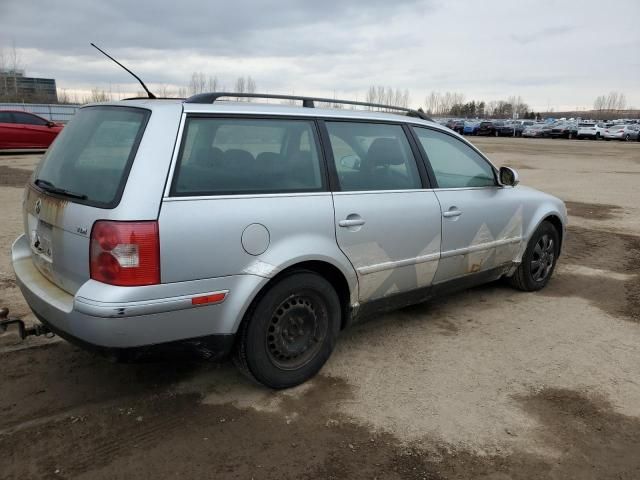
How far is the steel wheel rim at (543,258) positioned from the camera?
5148 millimetres

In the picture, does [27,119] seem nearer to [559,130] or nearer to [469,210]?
[469,210]

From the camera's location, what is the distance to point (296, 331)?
327 centimetres

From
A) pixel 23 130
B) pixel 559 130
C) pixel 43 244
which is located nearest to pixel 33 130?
Answer: pixel 23 130

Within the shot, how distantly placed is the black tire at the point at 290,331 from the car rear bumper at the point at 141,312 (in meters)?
0.15

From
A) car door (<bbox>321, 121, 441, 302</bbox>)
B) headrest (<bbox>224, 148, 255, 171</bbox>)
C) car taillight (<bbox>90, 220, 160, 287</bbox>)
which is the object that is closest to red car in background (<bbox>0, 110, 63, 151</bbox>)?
car door (<bbox>321, 121, 441, 302</bbox>)

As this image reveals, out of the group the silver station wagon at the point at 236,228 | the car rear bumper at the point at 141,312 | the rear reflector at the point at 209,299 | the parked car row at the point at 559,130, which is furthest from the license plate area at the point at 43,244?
the parked car row at the point at 559,130

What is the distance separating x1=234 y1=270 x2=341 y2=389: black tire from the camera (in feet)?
9.91

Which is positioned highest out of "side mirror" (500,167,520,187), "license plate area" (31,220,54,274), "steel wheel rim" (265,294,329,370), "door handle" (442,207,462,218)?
"side mirror" (500,167,520,187)

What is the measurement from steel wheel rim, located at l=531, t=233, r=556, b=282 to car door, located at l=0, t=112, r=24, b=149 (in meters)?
16.4

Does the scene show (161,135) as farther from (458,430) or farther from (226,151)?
(458,430)

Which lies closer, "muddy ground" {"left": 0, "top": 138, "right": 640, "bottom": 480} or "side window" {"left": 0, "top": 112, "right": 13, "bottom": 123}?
"muddy ground" {"left": 0, "top": 138, "right": 640, "bottom": 480}

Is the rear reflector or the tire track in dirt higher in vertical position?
the rear reflector

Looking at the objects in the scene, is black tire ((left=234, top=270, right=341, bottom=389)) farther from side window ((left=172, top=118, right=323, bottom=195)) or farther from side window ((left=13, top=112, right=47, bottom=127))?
side window ((left=13, top=112, right=47, bottom=127))

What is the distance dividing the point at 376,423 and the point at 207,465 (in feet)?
3.07
